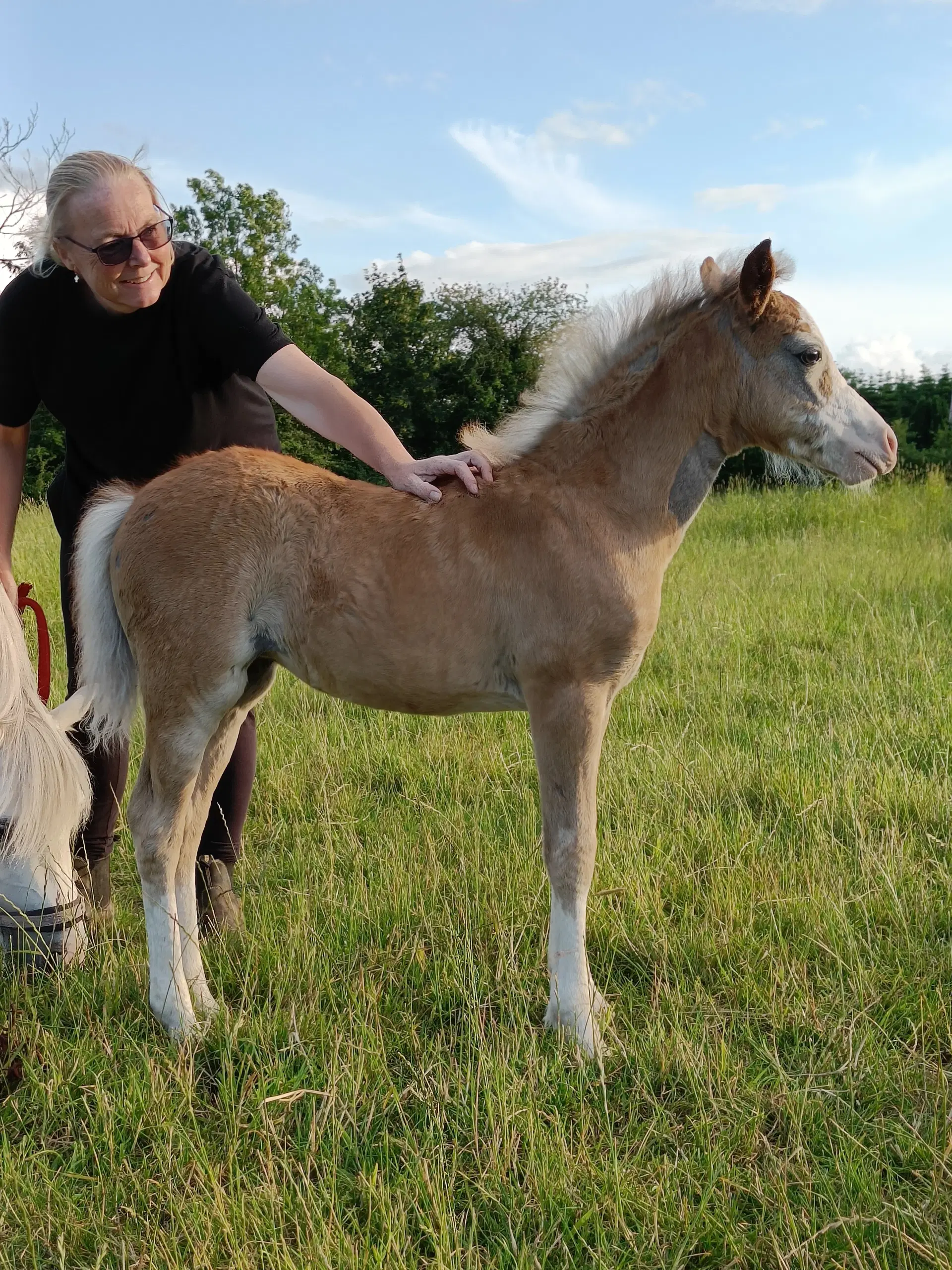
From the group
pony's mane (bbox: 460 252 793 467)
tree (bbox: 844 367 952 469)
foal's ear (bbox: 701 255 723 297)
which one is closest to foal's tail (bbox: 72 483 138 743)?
pony's mane (bbox: 460 252 793 467)

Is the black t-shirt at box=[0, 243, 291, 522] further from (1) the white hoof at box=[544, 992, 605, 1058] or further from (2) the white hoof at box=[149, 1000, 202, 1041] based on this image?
(1) the white hoof at box=[544, 992, 605, 1058]

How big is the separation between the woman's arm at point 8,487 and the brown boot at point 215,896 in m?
1.07

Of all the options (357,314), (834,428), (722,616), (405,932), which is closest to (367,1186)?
(405,932)

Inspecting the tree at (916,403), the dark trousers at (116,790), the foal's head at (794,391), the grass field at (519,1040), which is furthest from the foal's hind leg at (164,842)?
the tree at (916,403)

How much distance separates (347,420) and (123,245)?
776 mm

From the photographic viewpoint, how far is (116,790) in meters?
3.33

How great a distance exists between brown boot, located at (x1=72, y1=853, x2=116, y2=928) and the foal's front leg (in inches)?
61.7

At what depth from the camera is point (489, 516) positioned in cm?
250

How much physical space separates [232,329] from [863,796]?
9.25 ft

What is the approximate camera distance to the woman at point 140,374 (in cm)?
261

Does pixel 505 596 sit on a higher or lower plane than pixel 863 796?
higher

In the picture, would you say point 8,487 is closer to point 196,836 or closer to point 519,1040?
point 196,836

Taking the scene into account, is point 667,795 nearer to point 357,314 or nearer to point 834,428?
point 834,428

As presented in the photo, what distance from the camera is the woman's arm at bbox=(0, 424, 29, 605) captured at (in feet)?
9.80
